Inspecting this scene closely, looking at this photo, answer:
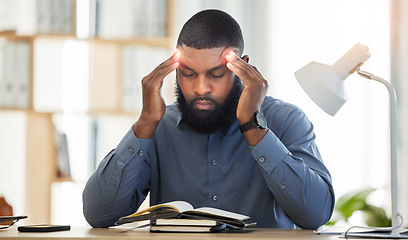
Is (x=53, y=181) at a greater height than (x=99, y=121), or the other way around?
(x=99, y=121)

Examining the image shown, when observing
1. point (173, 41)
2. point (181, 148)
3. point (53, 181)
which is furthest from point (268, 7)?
point (181, 148)

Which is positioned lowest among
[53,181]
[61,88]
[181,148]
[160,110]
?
[53,181]

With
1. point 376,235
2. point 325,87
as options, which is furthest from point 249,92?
point 376,235

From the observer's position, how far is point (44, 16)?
11.8ft

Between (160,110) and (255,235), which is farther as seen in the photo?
(160,110)

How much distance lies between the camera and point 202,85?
1.86m

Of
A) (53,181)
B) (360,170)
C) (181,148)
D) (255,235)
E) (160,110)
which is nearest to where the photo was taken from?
(255,235)

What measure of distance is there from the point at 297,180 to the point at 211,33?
0.57m

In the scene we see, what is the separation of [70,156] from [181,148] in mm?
1733

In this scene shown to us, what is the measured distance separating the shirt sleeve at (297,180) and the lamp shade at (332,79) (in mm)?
230

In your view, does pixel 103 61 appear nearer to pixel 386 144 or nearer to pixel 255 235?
pixel 386 144

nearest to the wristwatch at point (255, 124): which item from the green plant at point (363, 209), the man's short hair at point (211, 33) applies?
the man's short hair at point (211, 33)

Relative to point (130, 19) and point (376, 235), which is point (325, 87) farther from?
point (130, 19)

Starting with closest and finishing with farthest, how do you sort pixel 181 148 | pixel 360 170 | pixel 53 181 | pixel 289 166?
1. pixel 289 166
2. pixel 181 148
3. pixel 53 181
4. pixel 360 170
